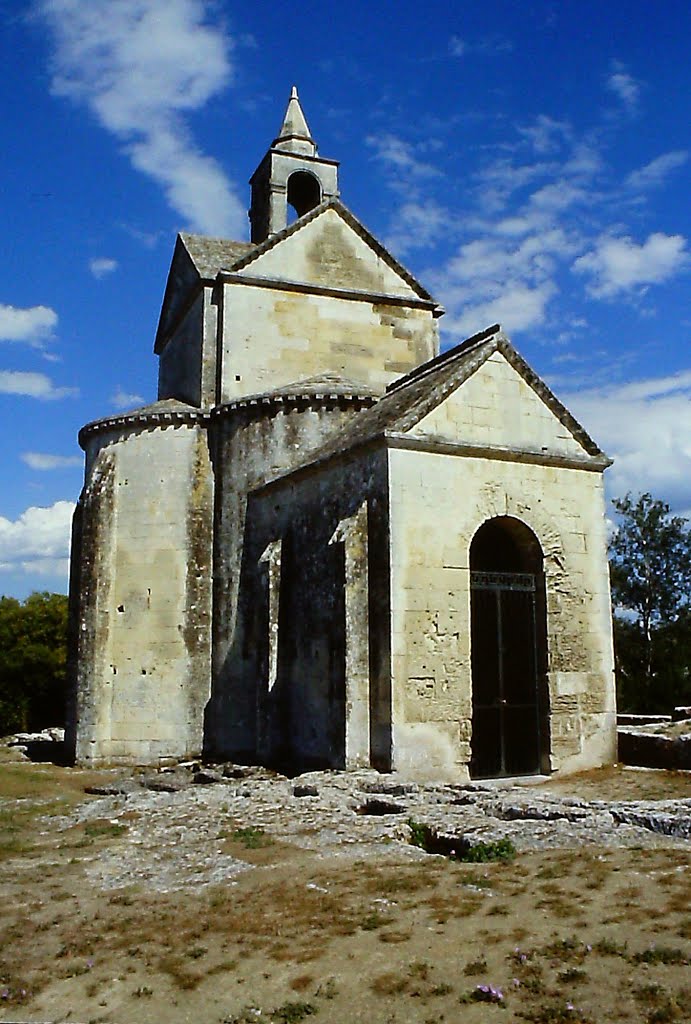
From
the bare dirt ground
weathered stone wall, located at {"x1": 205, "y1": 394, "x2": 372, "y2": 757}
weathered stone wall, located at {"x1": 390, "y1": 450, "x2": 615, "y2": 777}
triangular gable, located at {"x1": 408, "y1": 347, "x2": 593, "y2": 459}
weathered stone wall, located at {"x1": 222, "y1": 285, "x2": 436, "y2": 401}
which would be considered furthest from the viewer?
weathered stone wall, located at {"x1": 222, "y1": 285, "x2": 436, "y2": 401}

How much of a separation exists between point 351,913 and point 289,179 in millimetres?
19749

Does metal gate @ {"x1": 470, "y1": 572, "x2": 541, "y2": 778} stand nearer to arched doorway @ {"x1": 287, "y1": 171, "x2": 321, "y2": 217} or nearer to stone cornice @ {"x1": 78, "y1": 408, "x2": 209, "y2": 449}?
stone cornice @ {"x1": 78, "y1": 408, "x2": 209, "y2": 449}

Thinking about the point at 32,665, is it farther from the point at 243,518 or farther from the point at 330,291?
the point at 330,291

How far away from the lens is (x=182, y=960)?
5.55 metres

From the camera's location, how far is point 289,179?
22.2 metres

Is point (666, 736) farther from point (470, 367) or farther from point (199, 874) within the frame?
point (199, 874)

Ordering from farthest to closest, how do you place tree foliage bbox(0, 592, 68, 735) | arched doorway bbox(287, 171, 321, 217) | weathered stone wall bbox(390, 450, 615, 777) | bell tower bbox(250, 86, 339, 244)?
tree foliage bbox(0, 592, 68, 735) < arched doorway bbox(287, 171, 321, 217) < bell tower bbox(250, 86, 339, 244) < weathered stone wall bbox(390, 450, 615, 777)

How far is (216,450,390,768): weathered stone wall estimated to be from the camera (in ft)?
42.0

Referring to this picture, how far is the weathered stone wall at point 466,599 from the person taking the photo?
41.5 ft

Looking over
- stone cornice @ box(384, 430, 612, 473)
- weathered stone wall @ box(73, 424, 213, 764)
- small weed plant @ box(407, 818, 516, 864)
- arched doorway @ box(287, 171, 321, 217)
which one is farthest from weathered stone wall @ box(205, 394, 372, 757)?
small weed plant @ box(407, 818, 516, 864)

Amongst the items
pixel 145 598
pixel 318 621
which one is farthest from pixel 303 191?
pixel 318 621

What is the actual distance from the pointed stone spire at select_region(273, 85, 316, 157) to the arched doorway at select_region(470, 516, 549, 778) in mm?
12785

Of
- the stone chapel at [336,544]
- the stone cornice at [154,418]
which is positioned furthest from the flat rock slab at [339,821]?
the stone cornice at [154,418]

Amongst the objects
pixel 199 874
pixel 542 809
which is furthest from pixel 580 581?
pixel 199 874
